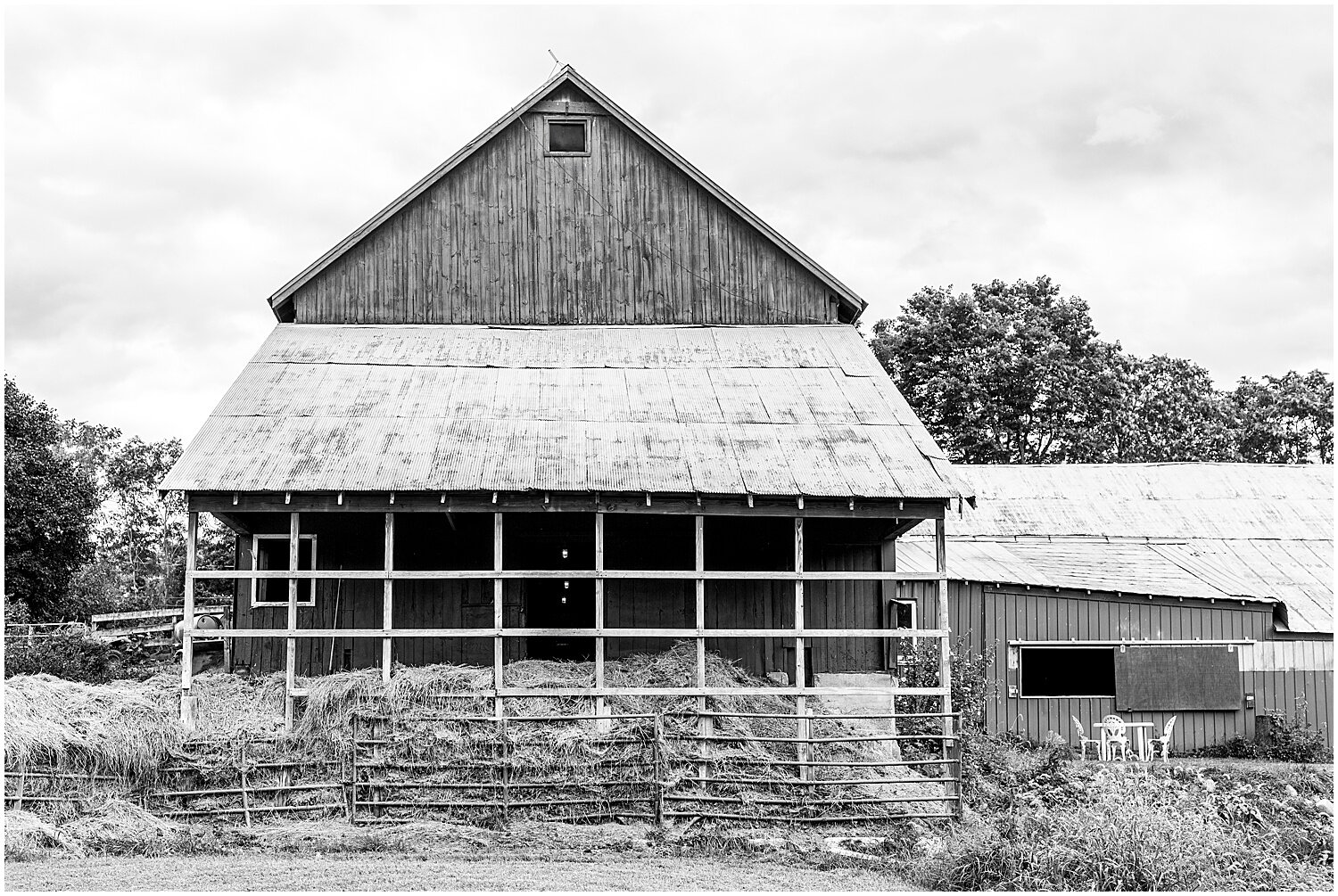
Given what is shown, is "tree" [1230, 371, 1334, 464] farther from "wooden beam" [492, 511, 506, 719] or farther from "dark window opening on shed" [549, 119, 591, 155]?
"wooden beam" [492, 511, 506, 719]

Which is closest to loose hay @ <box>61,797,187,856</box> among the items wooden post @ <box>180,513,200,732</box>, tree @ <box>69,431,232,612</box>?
wooden post @ <box>180,513,200,732</box>

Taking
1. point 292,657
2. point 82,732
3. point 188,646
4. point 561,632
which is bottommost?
point 82,732

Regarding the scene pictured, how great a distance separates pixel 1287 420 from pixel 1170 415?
262 inches

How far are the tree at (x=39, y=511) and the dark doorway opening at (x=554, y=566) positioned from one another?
19.4 metres

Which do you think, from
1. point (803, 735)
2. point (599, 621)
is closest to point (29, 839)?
point (599, 621)

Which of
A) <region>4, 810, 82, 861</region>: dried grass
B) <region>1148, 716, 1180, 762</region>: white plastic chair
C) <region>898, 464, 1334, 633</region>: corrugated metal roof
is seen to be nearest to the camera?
<region>4, 810, 82, 861</region>: dried grass

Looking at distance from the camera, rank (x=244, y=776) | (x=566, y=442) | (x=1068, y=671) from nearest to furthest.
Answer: (x=244, y=776) → (x=566, y=442) → (x=1068, y=671)

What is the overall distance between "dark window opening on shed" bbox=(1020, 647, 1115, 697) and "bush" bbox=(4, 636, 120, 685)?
18.4 metres

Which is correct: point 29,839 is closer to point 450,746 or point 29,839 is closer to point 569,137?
point 450,746

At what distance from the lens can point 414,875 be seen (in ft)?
41.7

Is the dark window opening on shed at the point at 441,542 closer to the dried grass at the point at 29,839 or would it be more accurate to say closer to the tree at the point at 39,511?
the dried grass at the point at 29,839

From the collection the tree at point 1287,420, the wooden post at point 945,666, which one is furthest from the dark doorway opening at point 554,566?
the tree at point 1287,420

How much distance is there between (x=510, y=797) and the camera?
50.9 ft

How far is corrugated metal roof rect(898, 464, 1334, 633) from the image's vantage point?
24.4 m
